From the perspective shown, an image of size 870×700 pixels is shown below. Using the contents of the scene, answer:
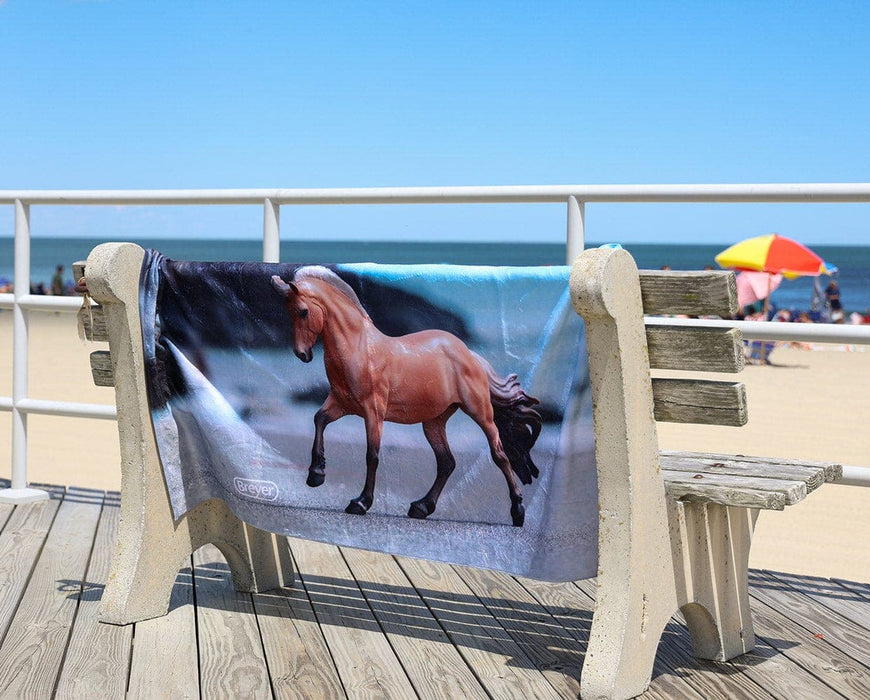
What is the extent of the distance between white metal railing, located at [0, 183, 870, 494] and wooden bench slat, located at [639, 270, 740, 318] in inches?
9.5

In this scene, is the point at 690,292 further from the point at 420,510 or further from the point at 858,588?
the point at 858,588

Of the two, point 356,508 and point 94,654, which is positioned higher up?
point 356,508

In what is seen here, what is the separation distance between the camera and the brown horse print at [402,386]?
7.06ft

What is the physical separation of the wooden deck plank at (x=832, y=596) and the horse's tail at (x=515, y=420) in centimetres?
114

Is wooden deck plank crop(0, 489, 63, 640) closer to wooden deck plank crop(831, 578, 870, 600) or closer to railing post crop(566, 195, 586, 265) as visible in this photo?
railing post crop(566, 195, 586, 265)

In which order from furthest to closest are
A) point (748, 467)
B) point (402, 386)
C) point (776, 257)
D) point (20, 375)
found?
point (776, 257)
point (20, 375)
point (748, 467)
point (402, 386)

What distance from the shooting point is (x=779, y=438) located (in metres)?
8.69

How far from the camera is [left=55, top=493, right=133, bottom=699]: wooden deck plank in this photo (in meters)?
2.17

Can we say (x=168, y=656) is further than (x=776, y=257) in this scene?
No

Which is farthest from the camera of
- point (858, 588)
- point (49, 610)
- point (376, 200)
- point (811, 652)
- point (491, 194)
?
point (376, 200)

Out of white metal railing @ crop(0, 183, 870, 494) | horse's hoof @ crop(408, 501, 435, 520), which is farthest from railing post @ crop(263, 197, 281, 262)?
horse's hoof @ crop(408, 501, 435, 520)

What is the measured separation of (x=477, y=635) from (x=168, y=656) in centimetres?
72

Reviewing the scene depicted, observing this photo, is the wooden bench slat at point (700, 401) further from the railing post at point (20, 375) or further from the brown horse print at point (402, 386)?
the railing post at point (20, 375)

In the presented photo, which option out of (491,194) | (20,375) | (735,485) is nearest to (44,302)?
(20,375)
